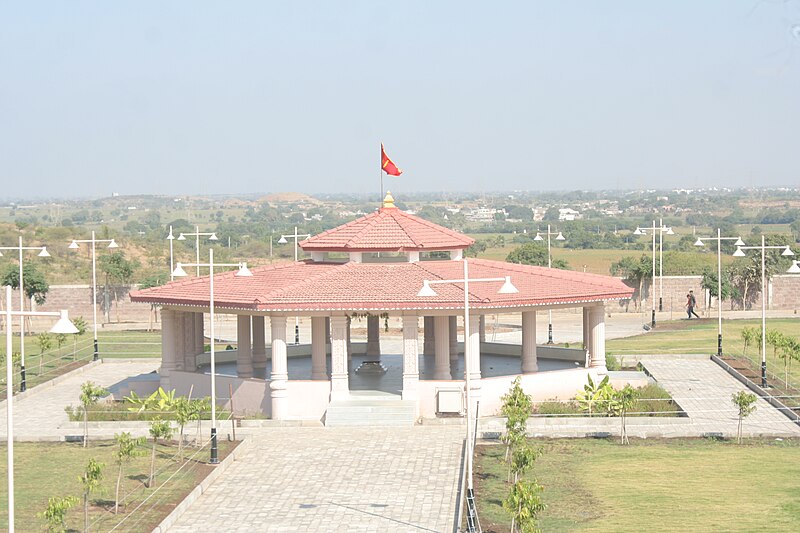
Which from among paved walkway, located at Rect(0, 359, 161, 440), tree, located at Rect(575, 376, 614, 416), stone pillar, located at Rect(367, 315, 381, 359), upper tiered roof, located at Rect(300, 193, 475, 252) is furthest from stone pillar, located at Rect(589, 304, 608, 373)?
paved walkway, located at Rect(0, 359, 161, 440)

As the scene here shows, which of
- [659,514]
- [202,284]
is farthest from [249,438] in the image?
[659,514]

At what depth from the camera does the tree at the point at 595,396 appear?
3375cm

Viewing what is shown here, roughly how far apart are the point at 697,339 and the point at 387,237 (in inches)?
755

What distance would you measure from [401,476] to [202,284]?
13238 millimetres

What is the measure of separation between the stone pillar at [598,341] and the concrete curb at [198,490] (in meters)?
11.7

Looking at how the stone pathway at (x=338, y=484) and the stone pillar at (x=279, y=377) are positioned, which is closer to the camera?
the stone pathway at (x=338, y=484)

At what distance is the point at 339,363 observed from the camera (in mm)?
34219

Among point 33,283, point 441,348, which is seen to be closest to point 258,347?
point 441,348

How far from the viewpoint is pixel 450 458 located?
28.9 meters

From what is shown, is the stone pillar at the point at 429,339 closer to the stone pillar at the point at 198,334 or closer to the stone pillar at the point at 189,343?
the stone pillar at the point at 198,334

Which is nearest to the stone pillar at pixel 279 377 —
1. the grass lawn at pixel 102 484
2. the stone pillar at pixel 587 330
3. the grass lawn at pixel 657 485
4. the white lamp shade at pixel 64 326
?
the grass lawn at pixel 102 484

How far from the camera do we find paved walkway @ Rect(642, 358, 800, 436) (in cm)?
3177

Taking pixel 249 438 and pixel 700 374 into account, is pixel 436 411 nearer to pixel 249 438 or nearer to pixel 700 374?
pixel 249 438

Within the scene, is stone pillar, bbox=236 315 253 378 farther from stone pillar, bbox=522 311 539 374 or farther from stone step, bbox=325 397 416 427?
stone pillar, bbox=522 311 539 374
